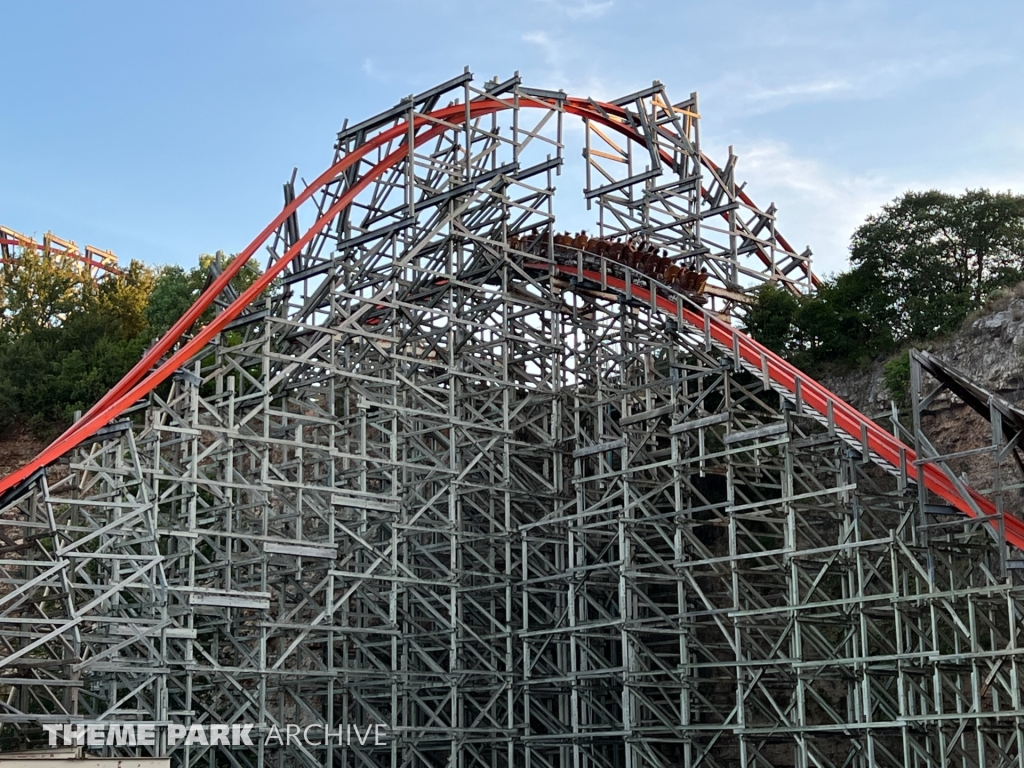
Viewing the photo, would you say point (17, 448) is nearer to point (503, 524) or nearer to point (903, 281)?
point (503, 524)

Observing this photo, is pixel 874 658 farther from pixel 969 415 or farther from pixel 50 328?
pixel 50 328

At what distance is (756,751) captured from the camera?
2242 cm

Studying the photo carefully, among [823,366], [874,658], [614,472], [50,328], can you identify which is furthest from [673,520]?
[50,328]

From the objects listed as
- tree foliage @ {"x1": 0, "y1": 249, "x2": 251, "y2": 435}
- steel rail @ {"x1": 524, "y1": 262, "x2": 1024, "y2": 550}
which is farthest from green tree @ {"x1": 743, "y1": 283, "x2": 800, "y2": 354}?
tree foliage @ {"x1": 0, "y1": 249, "x2": 251, "y2": 435}

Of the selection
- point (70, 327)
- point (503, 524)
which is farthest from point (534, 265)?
point (70, 327)

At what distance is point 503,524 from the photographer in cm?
2758

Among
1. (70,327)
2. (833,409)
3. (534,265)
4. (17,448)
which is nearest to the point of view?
(833,409)

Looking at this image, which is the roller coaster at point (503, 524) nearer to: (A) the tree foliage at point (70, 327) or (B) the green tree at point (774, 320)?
(B) the green tree at point (774, 320)

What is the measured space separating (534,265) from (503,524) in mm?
5248

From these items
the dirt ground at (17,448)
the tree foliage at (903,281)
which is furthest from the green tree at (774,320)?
the dirt ground at (17,448)

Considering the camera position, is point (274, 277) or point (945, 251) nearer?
point (274, 277)

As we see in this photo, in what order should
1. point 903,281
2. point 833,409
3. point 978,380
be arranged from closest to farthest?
point 833,409, point 978,380, point 903,281

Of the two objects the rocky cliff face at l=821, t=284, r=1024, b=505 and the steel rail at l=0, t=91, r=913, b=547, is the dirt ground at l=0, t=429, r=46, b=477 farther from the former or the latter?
the rocky cliff face at l=821, t=284, r=1024, b=505

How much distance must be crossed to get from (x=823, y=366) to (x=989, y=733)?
37.7 feet
